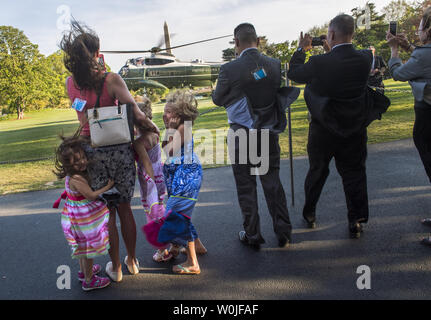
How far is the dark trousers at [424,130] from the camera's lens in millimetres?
3197

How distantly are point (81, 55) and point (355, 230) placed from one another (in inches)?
123

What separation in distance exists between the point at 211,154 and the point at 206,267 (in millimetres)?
5414

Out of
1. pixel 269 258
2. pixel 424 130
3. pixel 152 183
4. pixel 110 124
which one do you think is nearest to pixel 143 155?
pixel 152 183

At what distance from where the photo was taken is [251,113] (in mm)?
3057

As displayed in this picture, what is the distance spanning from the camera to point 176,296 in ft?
8.63

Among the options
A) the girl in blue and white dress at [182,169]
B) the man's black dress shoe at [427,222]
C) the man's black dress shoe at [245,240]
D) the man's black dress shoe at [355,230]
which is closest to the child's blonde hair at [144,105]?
the girl in blue and white dress at [182,169]

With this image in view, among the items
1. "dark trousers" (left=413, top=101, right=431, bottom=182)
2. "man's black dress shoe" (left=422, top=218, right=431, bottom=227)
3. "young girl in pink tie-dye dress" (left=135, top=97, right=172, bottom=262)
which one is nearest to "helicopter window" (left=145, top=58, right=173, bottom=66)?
"young girl in pink tie-dye dress" (left=135, top=97, right=172, bottom=262)

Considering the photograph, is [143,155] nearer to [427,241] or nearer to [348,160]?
[348,160]

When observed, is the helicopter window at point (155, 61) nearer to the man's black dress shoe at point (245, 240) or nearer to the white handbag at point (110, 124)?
the man's black dress shoe at point (245, 240)

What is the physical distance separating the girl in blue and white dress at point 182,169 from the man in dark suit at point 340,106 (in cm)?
118

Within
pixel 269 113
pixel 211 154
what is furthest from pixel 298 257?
pixel 211 154

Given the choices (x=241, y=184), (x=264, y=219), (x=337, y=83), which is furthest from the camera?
(x=264, y=219)
